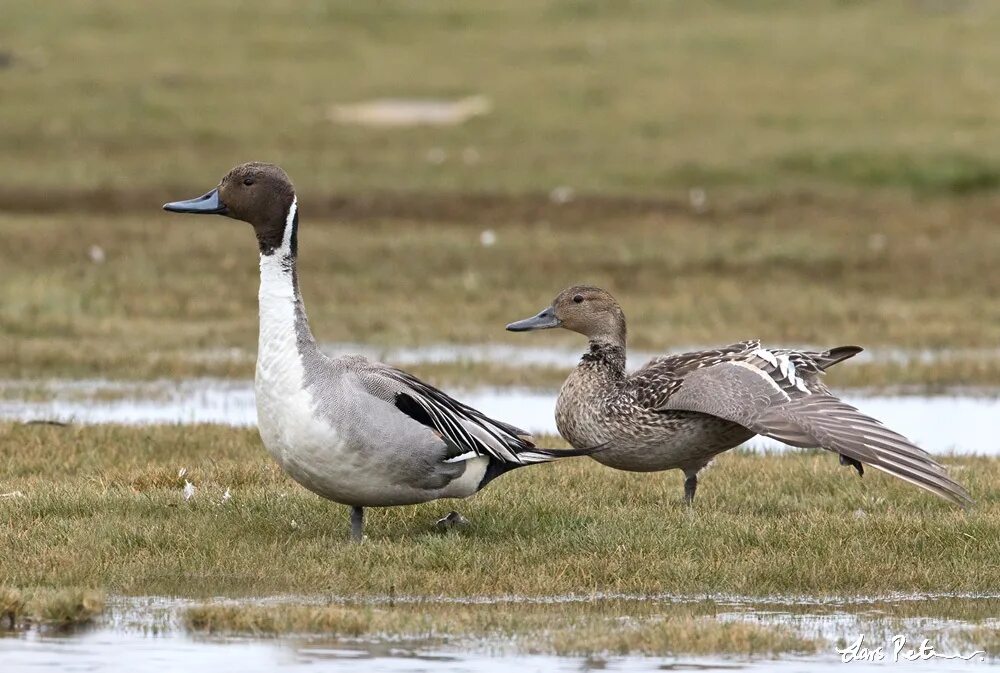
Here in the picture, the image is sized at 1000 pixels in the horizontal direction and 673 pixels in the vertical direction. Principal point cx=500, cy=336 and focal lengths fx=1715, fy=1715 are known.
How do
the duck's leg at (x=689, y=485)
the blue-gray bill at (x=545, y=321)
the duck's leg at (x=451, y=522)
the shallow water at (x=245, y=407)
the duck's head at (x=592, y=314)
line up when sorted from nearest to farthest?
the duck's leg at (x=451, y=522) → the duck's leg at (x=689, y=485) → the duck's head at (x=592, y=314) → the blue-gray bill at (x=545, y=321) → the shallow water at (x=245, y=407)

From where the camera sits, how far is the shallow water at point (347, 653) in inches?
253

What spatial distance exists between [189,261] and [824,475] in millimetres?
10646

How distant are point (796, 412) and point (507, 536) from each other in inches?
61.5

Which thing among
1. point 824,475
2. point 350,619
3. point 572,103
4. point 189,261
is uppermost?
point 572,103

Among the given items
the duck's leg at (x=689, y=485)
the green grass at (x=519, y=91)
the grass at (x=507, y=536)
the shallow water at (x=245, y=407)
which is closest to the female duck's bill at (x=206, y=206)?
the grass at (x=507, y=536)

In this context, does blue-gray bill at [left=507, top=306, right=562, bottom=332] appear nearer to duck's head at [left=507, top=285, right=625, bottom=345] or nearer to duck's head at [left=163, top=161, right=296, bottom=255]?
duck's head at [left=507, top=285, right=625, bottom=345]

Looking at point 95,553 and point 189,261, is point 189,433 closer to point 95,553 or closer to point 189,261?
point 95,553

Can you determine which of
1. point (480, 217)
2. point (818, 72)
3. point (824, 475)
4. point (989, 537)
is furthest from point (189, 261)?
point (818, 72)

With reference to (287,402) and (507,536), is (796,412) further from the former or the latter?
(287,402)

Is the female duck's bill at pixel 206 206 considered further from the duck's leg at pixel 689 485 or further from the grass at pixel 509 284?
the grass at pixel 509 284

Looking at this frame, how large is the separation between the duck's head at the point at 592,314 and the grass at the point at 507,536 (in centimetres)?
91

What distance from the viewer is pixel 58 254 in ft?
63.0

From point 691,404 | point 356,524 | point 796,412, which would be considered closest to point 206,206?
point 356,524

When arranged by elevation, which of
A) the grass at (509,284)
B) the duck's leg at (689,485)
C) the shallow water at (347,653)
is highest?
the grass at (509,284)
